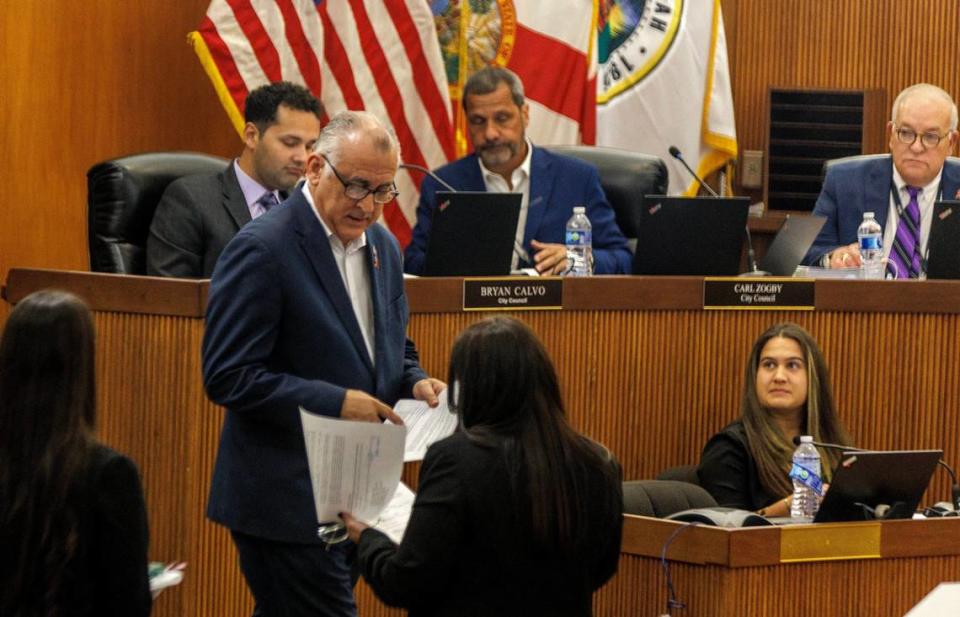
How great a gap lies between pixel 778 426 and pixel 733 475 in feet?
0.68

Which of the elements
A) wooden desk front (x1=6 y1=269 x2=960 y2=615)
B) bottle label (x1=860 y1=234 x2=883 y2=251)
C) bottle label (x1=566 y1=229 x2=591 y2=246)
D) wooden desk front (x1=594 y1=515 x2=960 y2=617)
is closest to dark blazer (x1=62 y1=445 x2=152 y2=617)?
wooden desk front (x1=594 y1=515 x2=960 y2=617)

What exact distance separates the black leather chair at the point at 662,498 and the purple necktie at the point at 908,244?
1.44m

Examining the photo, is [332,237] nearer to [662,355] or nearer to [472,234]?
[472,234]

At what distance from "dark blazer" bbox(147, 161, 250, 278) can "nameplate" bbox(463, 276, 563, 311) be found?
71 cm

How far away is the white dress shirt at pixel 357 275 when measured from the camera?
3.03 meters

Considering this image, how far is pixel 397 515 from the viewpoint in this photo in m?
2.71

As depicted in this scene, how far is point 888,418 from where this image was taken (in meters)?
4.60

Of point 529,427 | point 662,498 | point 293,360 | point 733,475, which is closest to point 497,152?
point 733,475

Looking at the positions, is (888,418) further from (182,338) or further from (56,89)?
(56,89)

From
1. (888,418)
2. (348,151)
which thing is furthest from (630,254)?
(348,151)

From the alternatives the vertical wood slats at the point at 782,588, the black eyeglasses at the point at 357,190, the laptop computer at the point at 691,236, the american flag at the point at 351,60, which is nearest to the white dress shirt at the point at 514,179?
the laptop computer at the point at 691,236

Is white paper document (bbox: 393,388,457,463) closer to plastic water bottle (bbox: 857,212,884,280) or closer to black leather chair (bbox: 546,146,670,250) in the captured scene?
plastic water bottle (bbox: 857,212,884,280)

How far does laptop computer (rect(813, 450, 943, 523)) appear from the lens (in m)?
3.40

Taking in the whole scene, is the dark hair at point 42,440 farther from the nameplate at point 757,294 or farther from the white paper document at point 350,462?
the nameplate at point 757,294
